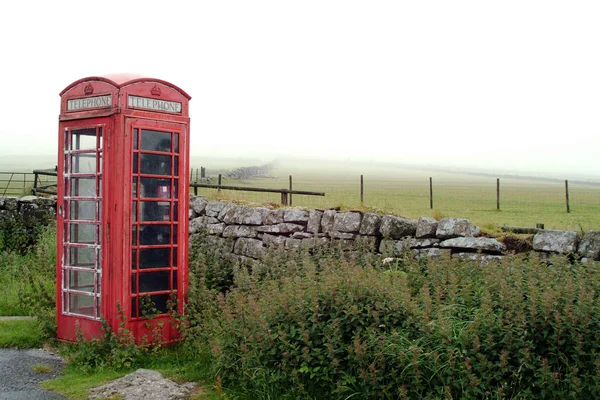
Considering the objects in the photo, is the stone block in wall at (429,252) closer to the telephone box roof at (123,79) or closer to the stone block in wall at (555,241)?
the stone block in wall at (555,241)

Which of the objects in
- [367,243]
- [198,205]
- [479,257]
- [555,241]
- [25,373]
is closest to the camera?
[25,373]

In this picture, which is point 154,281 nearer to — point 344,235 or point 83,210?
point 83,210

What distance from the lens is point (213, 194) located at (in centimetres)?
1254

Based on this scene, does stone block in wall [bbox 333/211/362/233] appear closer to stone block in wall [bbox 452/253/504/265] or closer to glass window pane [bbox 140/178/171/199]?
stone block in wall [bbox 452/253/504/265]

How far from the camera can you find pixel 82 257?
7191mm

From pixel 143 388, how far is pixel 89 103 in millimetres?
3526

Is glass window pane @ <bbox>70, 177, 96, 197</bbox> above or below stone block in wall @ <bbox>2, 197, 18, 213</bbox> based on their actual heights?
above

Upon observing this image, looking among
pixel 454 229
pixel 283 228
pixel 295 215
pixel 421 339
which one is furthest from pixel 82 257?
pixel 454 229

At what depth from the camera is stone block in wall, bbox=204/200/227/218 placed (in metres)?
10.7

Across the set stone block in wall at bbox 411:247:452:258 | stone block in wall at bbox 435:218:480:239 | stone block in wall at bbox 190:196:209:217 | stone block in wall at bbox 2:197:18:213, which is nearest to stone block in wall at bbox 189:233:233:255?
stone block in wall at bbox 190:196:209:217

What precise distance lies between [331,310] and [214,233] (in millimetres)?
5572

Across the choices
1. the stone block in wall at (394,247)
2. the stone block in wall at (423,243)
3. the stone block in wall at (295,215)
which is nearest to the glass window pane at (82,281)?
the stone block in wall at (295,215)

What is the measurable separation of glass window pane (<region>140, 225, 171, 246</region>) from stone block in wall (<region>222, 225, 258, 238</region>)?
2.92 m

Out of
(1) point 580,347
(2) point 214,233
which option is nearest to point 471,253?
(1) point 580,347
